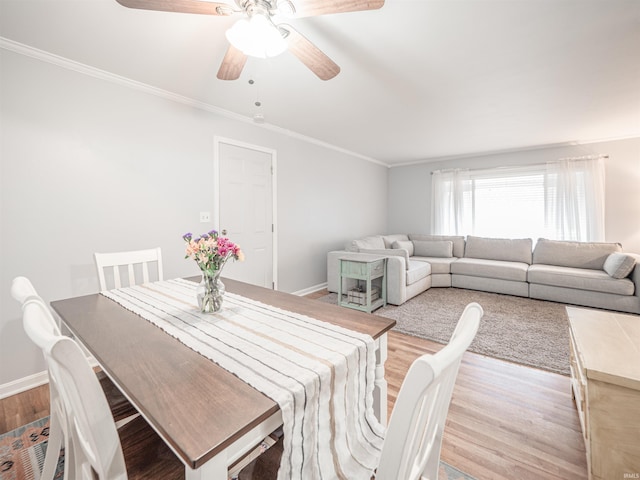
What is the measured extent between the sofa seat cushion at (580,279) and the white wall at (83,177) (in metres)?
4.37

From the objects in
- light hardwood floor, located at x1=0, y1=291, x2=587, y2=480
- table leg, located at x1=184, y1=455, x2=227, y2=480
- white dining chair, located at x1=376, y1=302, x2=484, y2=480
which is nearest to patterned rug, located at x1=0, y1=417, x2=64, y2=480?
light hardwood floor, located at x1=0, y1=291, x2=587, y2=480

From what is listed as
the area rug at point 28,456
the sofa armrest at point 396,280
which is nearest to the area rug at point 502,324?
the sofa armrest at point 396,280

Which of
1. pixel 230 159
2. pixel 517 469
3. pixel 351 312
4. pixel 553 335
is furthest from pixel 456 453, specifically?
pixel 230 159

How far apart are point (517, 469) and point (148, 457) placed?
5.20 feet

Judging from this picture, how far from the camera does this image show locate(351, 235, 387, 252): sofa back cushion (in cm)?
419

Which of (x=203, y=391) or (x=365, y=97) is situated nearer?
(x=203, y=391)

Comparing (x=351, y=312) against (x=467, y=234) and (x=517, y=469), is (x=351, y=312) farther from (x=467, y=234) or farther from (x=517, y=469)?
(x=467, y=234)

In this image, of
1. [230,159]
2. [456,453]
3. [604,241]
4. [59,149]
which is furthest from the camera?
[604,241]

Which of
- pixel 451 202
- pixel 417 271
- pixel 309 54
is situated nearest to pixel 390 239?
pixel 417 271

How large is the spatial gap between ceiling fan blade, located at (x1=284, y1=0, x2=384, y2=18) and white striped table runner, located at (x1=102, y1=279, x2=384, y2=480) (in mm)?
1369

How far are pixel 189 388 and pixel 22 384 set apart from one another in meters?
2.24

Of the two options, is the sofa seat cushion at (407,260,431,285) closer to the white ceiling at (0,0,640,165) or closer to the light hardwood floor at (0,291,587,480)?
the light hardwood floor at (0,291,587,480)

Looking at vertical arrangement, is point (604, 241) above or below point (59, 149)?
below

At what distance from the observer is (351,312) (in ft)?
4.25
